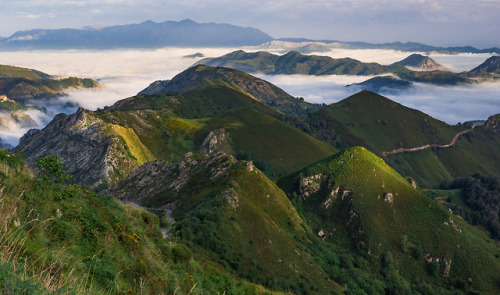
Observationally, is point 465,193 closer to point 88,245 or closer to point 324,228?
point 324,228

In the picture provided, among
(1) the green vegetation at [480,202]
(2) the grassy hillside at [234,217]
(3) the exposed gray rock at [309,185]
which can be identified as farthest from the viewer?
(1) the green vegetation at [480,202]

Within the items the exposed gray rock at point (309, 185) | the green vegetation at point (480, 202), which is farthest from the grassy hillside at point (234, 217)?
the green vegetation at point (480, 202)

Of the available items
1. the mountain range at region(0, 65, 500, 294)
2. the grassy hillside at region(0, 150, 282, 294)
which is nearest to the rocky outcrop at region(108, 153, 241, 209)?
the mountain range at region(0, 65, 500, 294)

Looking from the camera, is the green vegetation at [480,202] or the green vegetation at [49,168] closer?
the green vegetation at [49,168]

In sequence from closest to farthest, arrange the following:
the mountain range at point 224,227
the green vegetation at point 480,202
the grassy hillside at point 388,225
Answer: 1. the mountain range at point 224,227
2. the grassy hillside at point 388,225
3. the green vegetation at point 480,202

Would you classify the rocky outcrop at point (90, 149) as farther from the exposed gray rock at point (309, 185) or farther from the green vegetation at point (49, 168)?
the green vegetation at point (49, 168)

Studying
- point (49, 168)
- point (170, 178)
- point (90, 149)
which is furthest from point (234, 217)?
point (90, 149)
